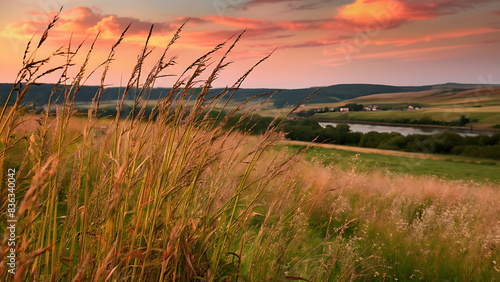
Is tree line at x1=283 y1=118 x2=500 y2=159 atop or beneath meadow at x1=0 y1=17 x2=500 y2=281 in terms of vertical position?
beneath

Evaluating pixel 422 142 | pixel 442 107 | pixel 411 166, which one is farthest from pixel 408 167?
pixel 442 107

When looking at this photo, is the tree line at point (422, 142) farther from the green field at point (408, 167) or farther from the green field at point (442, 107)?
the green field at point (442, 107)

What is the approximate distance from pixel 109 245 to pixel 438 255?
4508 mm

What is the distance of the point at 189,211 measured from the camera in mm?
1930

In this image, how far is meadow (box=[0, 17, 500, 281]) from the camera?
143cm

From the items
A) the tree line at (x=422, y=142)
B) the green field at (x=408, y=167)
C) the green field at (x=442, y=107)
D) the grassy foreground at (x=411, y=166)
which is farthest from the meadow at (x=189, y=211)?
the green field at (x=442, y=107)

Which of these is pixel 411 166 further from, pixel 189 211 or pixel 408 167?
pixel 189 211

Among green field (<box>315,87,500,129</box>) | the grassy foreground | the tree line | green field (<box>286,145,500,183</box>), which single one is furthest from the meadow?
green field (<box>315,87,500,129</box>)

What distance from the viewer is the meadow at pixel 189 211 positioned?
1432 mm

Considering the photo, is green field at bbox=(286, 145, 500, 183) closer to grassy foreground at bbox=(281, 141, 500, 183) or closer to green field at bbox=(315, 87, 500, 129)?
grassy foreground at bbox=(281, 141, 500, 183)

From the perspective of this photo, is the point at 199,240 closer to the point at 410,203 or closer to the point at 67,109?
the point at 67,109

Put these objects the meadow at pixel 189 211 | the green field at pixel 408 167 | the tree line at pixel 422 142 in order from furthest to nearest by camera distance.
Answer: the tree line at pixel 422 142
the green field at pixel 408 167
the meadow at pixel 189 211

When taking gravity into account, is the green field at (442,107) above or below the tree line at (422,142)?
above

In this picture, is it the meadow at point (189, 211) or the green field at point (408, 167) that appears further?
the green field at point (408, 167)
